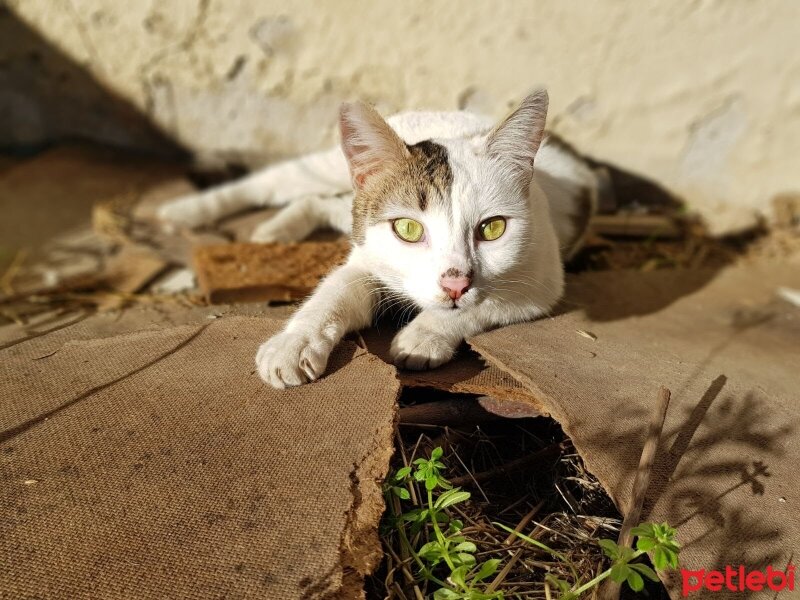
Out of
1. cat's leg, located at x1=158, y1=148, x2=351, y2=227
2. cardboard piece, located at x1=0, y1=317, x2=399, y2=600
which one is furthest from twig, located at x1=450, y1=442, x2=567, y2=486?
cat's leg, located at x1=158, y1=148, x2=351, y2=227

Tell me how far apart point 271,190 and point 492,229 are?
1.61 meters

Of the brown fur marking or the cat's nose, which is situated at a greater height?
the brown fur marking

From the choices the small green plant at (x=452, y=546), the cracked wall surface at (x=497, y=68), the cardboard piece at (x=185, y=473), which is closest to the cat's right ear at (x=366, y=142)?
the cardboard piece at (x=185, y=473)

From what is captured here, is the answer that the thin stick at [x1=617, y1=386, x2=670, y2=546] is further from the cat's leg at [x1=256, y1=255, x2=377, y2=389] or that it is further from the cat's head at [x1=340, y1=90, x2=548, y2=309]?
the cat's leg at [x1=256, y1=255, x2=377, y2=389]

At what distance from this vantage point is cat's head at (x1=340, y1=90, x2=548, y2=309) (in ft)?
5.37

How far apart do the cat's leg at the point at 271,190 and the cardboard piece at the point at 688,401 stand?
1261 mm

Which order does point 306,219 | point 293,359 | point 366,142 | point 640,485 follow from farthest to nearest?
1. point 306,219
2. point 366,142
3. point 293,359
4. point 640,485

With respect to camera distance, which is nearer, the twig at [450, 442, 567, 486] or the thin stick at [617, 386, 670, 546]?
the thin stick at [617, 386, 670, 546]

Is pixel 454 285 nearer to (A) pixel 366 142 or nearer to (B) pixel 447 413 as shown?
(B) pixel 447 413

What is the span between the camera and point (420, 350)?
5.57ft

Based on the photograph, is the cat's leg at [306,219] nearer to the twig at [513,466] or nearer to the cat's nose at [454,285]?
the cat's nose at [454,285]

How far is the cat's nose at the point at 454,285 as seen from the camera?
1.57 meters

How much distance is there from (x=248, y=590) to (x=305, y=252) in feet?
4.64

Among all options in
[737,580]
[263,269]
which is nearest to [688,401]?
Answer: [737,580]
